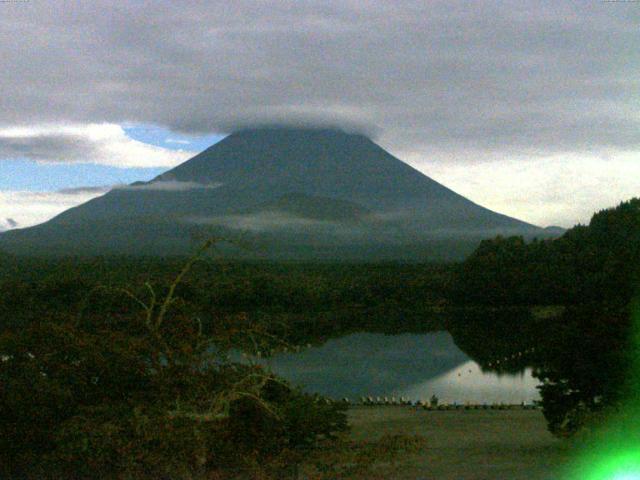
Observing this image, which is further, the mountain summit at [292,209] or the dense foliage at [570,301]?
the mountain summit at [292,209]

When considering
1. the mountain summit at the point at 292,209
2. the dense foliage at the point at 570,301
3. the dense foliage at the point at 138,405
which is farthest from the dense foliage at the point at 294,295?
the mountain summit at the point at 292,209

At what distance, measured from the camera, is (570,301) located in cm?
5041

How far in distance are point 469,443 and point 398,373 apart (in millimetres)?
17209

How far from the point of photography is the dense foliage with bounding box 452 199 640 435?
11125 mm

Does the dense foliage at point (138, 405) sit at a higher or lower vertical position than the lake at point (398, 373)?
higher

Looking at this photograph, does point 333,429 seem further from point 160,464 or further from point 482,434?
point 482,434

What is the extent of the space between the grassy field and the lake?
17.0ft

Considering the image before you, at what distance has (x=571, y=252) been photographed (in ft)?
186

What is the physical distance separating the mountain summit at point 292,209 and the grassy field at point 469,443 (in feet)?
260

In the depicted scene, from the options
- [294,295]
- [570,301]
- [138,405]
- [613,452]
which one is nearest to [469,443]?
[613,452]

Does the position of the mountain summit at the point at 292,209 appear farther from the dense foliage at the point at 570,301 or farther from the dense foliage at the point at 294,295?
the dense foliage at the point at 570,301

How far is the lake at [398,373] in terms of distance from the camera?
24.2 metres

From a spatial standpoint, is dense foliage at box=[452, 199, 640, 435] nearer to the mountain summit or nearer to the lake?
the lake

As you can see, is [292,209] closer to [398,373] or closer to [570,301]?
[570,301]
